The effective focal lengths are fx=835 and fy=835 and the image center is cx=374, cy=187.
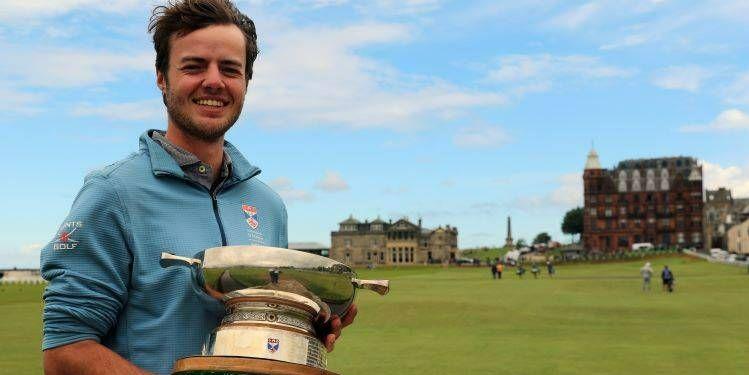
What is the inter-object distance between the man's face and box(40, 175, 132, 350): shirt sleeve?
1.44ft

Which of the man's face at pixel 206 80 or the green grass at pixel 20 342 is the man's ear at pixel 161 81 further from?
the green grass at pixel 20 342

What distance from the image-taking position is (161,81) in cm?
352

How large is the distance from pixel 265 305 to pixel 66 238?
0.83 m

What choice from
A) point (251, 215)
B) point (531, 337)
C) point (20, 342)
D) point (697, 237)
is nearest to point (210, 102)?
point (251, 215)

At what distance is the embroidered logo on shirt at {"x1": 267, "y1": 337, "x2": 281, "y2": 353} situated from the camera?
2.56 metres

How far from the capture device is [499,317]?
2758 centimetres

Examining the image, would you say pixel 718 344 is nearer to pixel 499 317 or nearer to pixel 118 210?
pixel 499 317

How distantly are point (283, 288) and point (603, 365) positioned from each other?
14080mm

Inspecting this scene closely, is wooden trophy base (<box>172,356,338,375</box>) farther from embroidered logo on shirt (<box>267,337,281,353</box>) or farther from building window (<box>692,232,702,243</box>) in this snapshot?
building window (<box>692,232,702,243</box>)

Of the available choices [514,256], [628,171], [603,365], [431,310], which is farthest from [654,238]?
[603,365]

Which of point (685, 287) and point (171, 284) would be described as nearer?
point (171, 284)

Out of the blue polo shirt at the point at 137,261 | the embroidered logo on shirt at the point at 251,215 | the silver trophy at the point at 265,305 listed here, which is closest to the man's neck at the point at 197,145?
the blue polo shirt at the point at 137,261

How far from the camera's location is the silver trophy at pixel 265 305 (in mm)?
2531

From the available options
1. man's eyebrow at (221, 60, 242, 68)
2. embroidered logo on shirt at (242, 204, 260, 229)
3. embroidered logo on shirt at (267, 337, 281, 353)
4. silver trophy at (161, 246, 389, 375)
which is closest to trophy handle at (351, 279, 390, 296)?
silver trophy at (161, 246, 389, 375)
